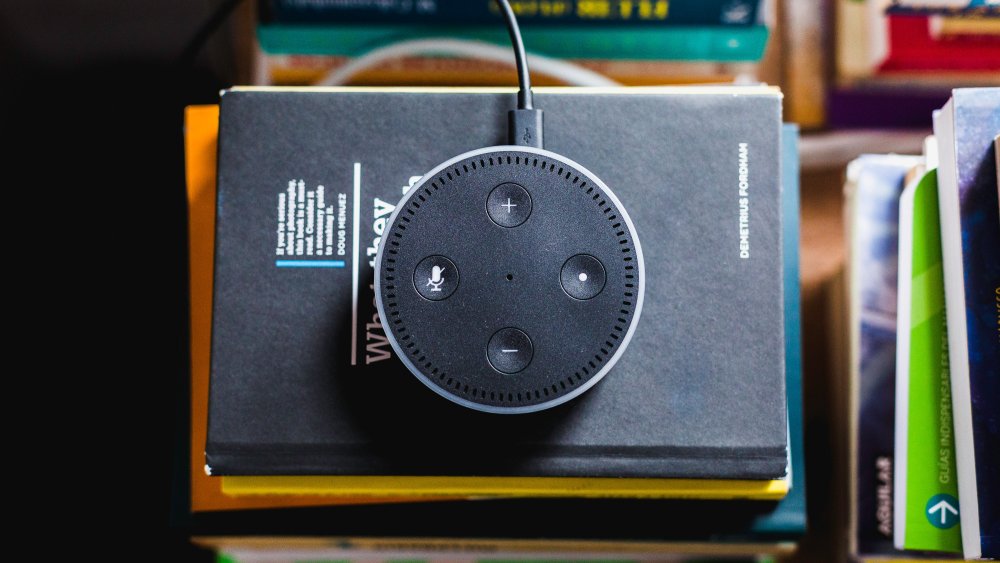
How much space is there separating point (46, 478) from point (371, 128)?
395 mm

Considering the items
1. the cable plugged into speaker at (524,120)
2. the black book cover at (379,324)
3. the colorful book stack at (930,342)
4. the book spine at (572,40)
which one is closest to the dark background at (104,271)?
the book spine at (572,40)

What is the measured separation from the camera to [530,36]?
0.69 metres

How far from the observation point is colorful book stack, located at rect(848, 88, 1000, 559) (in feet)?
1.67

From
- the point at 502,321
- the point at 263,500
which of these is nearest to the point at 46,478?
the point at 263,500

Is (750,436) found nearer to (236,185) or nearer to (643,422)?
(643,422)

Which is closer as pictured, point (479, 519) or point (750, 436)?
point (750, 436)

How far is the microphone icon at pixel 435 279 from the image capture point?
1.51ft

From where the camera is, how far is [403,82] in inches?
28.3

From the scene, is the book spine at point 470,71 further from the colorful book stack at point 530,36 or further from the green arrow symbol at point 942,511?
the green arrow symbol at point 942,511

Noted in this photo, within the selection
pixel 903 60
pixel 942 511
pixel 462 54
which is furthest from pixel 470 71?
pixel 942 511

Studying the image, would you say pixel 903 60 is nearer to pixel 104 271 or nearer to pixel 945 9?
pixel 945 9

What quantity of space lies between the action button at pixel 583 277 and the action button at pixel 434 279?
0.19 feet

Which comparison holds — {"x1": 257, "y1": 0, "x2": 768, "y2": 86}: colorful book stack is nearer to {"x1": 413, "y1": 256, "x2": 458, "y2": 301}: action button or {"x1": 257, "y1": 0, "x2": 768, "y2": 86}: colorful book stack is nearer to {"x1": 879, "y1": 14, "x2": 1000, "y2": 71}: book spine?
{"x1": 879, "y1": 14, "x2": 1000, "y2": 71}: book spine

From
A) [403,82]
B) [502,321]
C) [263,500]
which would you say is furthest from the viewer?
[403,82]
